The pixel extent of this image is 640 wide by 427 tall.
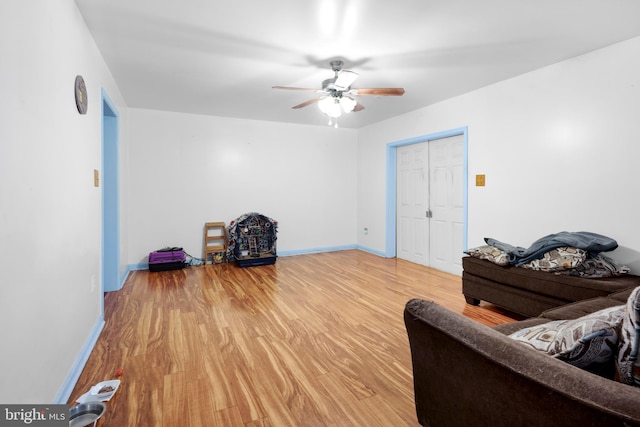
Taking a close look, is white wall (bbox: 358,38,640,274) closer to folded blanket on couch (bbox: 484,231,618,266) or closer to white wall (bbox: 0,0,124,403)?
folded blanket on couch (bbox: 484,231,618,266)

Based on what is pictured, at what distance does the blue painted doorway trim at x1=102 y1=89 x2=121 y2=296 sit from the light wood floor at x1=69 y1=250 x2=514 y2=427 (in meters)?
0.27

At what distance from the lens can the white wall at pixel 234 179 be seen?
5.21 metres

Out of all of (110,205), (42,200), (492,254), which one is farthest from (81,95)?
(492,254)

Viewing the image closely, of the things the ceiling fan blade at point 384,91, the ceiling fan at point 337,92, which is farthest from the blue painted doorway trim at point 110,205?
the ceiling fan blade at point 384,91

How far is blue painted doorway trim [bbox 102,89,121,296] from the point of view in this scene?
3992mm

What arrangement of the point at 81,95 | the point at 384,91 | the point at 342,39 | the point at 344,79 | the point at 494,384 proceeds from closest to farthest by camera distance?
the point at 494,384 → the point at 81,95 → the point at 342,39 → the point at 344,79 → the point at 384,91

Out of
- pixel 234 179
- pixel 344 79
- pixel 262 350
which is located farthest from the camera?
pixel 234 179

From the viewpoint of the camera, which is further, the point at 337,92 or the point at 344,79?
the point at 337,92

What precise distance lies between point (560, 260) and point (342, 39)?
8.78 ft

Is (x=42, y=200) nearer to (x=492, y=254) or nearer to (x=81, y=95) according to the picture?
(x=81, y=95)

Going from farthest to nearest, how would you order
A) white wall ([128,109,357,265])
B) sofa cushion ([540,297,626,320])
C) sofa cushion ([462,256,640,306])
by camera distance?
white wall ([128,109,357,265]), sofa cushion ([462,256,640,306]), sofa cushion ([540,297,626,320])

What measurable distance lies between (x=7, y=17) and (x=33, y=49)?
0.90 feet

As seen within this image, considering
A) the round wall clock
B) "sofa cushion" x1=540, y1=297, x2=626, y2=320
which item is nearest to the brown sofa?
"sofa cushion" x1=540, y1=297, x2=626, y2=320

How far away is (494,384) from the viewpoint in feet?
3.32
